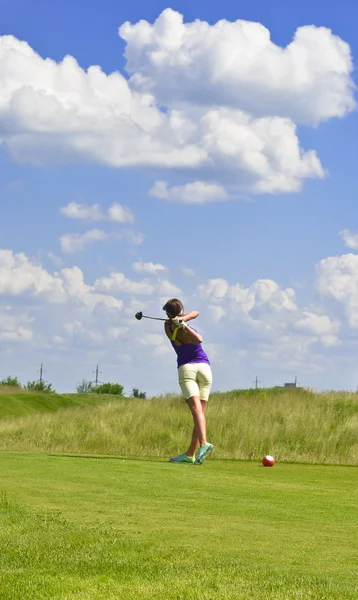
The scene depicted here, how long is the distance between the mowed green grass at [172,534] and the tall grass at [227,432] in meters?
5.16

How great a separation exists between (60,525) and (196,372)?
6.36m

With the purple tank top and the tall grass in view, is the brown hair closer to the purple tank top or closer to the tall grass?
the purple tank top

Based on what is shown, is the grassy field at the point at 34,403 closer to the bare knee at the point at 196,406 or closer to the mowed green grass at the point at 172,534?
the bare knee at the point at 196,406

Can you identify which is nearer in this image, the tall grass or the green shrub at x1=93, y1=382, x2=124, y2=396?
the tall grass

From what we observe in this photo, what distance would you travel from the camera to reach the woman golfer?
12594 millimetres

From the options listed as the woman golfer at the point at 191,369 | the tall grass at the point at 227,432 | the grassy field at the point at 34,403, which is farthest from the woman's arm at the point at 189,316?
the grassy field at the point at 34,403

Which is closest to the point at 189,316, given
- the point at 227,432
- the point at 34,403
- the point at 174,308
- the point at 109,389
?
the point at 174,308

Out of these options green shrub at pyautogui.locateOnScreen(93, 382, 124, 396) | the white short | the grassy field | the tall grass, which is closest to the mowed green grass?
the white short

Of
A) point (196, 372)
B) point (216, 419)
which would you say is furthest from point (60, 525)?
point (216, 419)

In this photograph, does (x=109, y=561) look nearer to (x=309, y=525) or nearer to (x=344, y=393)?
(x=309, y=525)

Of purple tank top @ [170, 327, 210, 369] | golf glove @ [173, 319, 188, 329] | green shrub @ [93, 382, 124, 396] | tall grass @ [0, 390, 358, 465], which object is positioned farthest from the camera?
green shrub @ [93, 382, 124, 396]

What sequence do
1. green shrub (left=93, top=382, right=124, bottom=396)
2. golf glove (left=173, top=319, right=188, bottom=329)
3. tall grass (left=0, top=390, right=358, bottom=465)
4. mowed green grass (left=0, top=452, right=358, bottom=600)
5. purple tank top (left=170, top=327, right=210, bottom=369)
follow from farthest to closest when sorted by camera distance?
green shrub (left=93, top=382, right=124, bottom=396), tall grass (left=0, top=390, right=358, bottom=465), purple tank top (left=170, top=327, right=210, bottom=369), golf glove (left=173, top=319, right=188, bottom=329), mowed green grass (left=0, top=452, right=358, bottom=600)

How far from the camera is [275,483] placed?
10055mm

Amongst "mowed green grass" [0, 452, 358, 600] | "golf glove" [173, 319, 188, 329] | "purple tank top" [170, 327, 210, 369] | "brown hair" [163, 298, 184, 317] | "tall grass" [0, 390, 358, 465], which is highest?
"brown hair" [163, 298, 184, 317]
